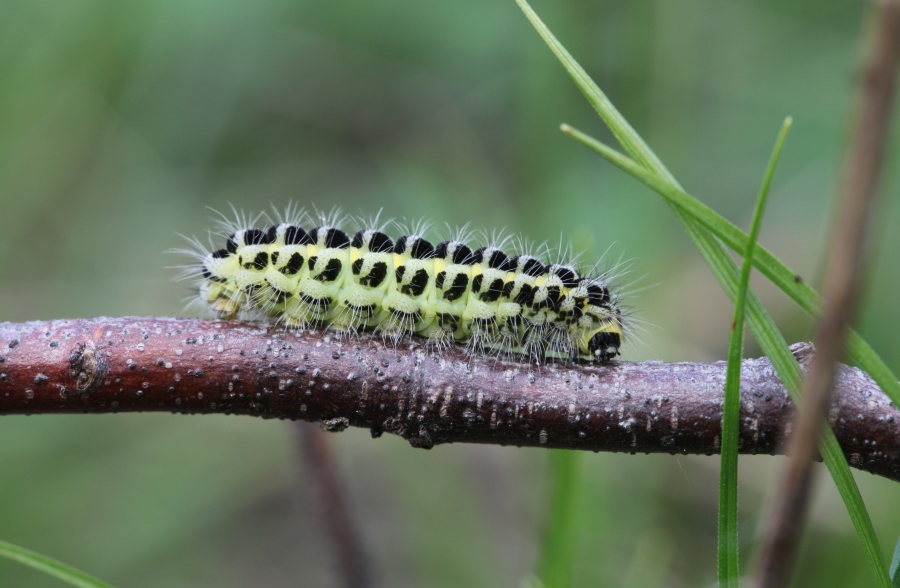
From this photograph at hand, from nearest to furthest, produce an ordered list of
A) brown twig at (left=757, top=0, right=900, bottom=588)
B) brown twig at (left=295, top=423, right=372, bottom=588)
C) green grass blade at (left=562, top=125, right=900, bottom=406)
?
brown twig at (left=757, top=0, right=900, bottom=588), green grass blade at (left=562, top=125, right=900, bottom=406), brown twig at (left=295, top=423, right=372, bottom=588)

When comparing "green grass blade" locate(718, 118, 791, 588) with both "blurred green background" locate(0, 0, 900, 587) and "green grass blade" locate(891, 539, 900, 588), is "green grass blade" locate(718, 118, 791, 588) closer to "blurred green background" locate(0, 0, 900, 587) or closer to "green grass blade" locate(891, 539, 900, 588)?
"green grass blade" locate(891, 539, 900, 588)

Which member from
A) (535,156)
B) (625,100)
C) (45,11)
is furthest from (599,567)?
(45,11)

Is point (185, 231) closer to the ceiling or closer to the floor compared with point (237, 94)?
closer to the floor

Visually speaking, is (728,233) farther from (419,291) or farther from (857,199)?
(419,291)

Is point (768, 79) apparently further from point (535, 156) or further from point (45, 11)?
point (45, 11)

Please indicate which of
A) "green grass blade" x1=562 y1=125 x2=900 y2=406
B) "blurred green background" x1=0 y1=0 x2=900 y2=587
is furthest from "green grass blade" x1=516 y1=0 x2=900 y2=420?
"blurred green background" x1=0 y1=0 x2=900 y2=587
